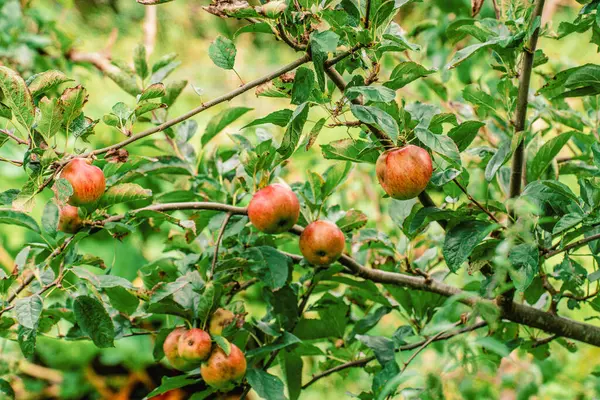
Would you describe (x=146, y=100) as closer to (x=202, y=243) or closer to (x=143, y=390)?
(x=202, y=243)

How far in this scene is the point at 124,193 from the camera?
0.78 metres

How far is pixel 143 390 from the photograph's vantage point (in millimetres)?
2531

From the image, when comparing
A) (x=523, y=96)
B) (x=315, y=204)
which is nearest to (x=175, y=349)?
(x=315, y=204)

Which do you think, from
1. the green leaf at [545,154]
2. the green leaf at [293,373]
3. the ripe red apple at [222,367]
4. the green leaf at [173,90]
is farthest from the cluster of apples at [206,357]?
the green leaf at [545,154]

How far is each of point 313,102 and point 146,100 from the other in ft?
0.61

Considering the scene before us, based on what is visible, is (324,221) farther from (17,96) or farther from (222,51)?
(17,96)

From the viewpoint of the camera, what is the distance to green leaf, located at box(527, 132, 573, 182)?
0.76 metres

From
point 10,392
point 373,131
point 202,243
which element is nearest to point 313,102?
point 373,131

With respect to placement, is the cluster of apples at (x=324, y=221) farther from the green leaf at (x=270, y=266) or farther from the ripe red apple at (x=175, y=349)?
the ripe red apple at (x=175, y=349)

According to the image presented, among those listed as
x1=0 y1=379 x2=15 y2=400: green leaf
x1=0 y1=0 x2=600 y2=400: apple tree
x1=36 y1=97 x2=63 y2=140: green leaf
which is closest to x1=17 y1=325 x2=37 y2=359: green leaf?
x1=0 y1=0 x2=600 y2=400: apple tree

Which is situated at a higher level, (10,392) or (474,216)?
(474,216)

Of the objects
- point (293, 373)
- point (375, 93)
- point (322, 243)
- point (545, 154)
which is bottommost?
point (293, 373)

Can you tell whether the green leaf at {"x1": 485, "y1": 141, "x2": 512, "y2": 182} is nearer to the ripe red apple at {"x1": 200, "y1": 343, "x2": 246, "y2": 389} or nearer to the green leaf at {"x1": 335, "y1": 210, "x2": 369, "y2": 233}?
the green leaf at {"x1": 335, "y1": 210, "x2": 369, "y2": 233}

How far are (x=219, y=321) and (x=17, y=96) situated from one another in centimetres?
35
